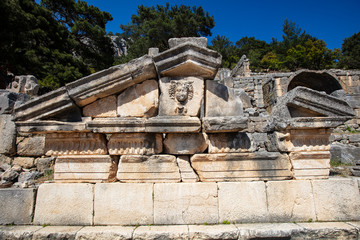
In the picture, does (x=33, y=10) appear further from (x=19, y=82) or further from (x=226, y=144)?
(x=226, y=144)

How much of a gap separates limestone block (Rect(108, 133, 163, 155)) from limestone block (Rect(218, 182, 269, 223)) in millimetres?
1232

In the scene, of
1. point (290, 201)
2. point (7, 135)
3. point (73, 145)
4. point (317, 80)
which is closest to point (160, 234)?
point (73, 145)

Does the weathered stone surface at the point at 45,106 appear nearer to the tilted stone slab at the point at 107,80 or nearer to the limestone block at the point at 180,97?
the tilted stone slab at the point at 107,80

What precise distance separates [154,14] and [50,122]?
29396 mm

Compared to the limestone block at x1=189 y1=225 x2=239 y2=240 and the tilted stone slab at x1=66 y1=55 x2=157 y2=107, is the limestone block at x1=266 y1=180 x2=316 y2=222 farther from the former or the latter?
the tilted stone slab at x1=66 y1=55 x2=157 y2=107

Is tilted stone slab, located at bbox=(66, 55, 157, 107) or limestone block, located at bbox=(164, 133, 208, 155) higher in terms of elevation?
tilted stone slab, located at bbox=(66, 55, 157, 107)

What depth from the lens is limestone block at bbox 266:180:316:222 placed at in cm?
309

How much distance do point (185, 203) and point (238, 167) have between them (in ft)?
3.29

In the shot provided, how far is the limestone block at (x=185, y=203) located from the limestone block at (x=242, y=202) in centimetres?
12

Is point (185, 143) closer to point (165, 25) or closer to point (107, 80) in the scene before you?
point (107, 80)

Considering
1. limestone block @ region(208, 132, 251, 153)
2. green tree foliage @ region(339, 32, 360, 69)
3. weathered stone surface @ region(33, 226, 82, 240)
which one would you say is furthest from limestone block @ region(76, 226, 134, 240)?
green tree foliage @ region(339, 32, 360, 69)

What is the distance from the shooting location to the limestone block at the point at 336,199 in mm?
3105

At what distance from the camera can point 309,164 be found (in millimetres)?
3277

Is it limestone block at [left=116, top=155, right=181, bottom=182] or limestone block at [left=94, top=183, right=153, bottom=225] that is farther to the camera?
limestone block at [left=116, top=155, right=181, bottom=182]
